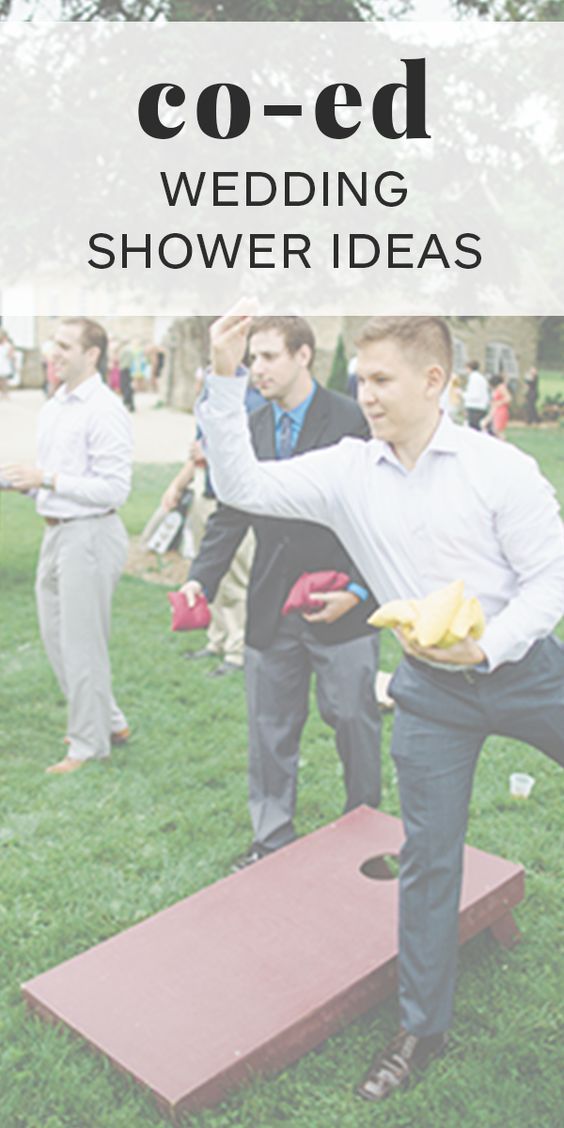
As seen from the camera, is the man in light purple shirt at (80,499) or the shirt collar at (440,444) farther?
the man in light purple shirt at (80,499)

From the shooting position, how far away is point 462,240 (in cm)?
1009

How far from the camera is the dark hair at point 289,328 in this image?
4.16m

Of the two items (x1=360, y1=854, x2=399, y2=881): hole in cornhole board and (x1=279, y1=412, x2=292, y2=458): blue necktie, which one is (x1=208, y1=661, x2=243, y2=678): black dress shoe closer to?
Result: (x1=360, y1=854, x2=399, y2=881): hole in cornhole board

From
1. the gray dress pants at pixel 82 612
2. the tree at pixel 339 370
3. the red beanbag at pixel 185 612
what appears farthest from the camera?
the tree at pixel 339 370

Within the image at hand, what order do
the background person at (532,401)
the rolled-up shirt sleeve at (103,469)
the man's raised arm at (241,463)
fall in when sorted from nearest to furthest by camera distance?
the man's raised arm at (241,463) → the rolled-up shirt sleeve at (103,469) → the background person at (532,401)

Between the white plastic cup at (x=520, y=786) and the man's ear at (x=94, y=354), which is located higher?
the man's ear at (x=94, y=354)

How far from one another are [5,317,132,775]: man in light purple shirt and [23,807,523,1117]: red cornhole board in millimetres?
1889

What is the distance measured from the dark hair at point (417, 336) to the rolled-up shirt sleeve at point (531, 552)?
0.38 metres

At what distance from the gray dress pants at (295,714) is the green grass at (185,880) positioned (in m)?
0.34

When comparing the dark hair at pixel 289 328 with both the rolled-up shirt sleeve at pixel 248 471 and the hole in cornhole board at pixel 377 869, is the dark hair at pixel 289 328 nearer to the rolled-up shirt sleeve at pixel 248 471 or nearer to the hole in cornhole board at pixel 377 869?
the rolled-up shirt sleeve at pixel 248 471

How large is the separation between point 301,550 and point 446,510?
1.44m

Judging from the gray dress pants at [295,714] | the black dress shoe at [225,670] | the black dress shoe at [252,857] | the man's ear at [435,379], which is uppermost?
the man's ear at [435,379]

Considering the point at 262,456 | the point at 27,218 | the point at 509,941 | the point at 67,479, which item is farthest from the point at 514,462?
the point at 27,218

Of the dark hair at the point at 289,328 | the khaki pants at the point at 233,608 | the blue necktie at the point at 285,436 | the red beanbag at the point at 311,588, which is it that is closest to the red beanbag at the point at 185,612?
the red beanbag at the point at 311,588
